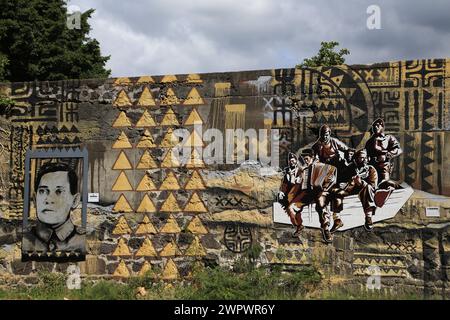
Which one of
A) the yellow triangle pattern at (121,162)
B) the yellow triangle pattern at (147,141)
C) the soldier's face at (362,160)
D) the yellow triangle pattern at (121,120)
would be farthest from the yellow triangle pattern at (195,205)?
the soldier's face at (362,160)

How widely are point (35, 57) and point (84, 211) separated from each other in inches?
671

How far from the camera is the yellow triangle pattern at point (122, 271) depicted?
8.23 m

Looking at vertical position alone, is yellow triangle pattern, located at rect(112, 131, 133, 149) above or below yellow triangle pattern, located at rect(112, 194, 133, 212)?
above

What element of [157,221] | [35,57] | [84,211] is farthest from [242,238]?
[35,57]

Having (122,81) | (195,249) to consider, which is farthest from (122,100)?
(195,249)

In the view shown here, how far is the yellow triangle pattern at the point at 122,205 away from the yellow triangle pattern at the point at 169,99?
1.52 meters

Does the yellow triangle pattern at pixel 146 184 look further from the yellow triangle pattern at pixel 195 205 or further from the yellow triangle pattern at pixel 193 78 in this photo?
the yellow triangle pattern at pixel 193 78

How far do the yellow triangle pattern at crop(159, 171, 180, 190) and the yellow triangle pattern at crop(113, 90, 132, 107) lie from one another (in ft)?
4.20

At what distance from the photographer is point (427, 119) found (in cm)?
732

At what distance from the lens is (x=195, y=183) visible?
320 inches

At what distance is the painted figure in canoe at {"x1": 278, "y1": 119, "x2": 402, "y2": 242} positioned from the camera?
742cm

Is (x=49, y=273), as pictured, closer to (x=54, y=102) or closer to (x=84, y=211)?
(x=84, y=211)

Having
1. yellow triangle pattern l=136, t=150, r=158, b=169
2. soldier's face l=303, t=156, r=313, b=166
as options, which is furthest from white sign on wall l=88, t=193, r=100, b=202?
soldier's face l=303, t=156, r=313, b=166

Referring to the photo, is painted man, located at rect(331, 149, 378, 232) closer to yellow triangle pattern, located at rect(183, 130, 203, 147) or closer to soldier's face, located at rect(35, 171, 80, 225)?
yellow triangle pattern, located at rect(183, 130, 203, 147)
